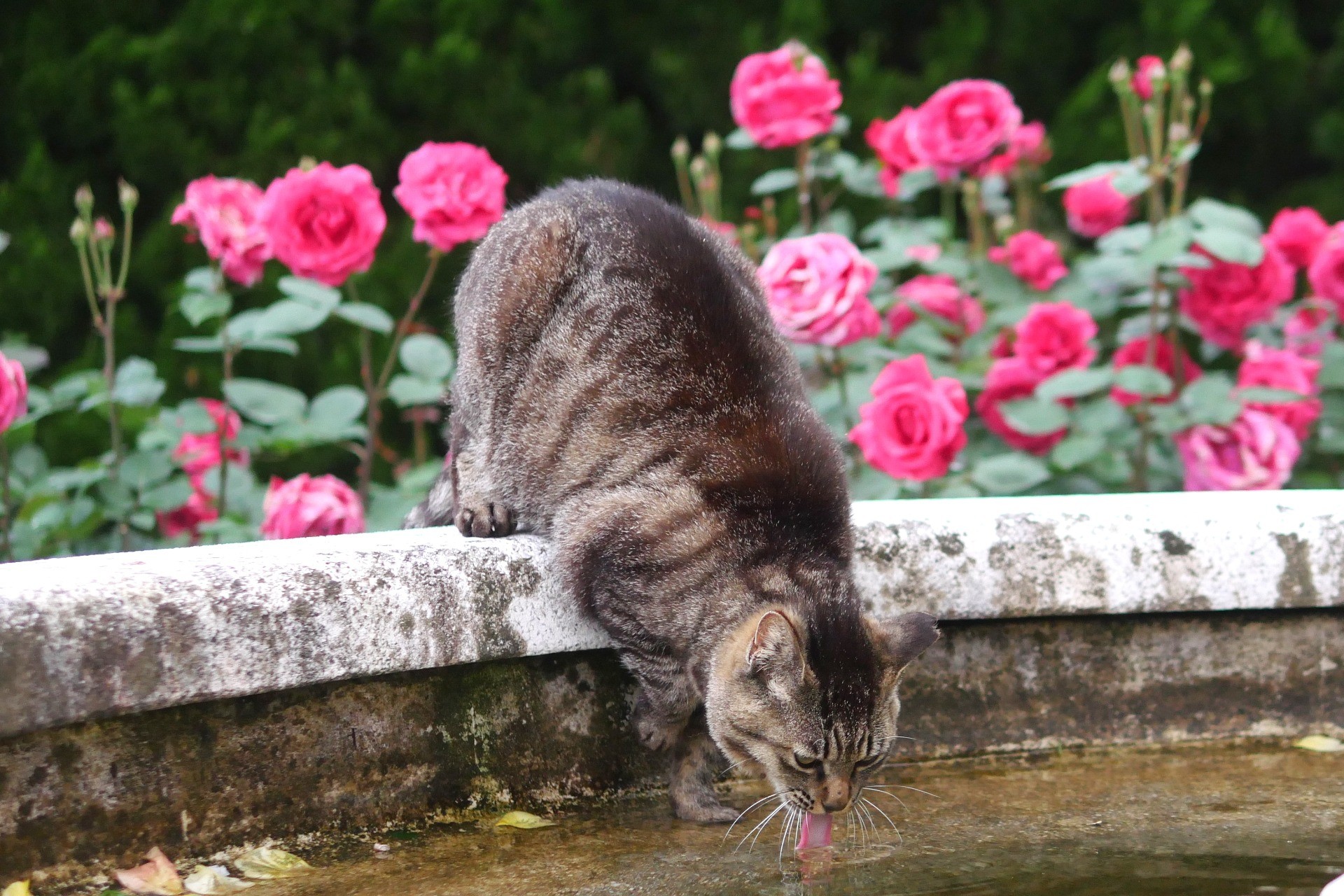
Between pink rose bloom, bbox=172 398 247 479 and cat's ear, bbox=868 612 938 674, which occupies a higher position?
pink rose bloom, bbox=172 398 247 479

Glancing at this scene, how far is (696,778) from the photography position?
2334mm

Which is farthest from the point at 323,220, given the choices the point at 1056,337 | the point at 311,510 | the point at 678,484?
the point at 1056,337

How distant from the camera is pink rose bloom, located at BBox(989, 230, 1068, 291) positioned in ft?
11.9

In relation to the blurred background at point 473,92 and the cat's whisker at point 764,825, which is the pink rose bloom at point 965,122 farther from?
the cat's whisker at point 764,825

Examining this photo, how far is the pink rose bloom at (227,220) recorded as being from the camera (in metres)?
2.98

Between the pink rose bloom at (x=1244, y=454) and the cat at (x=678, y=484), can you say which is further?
the pink rose bloom at (x=1244, y=454)

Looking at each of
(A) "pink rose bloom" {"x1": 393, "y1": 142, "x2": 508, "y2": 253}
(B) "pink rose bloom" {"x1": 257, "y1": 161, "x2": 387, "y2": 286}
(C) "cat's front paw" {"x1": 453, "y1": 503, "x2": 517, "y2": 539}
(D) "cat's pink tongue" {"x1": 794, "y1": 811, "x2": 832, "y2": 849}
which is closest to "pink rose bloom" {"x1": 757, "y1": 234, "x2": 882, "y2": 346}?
(A) "pink rose bloom" {"x1": 393, "y1": 142, "x2": 508, "y2": 253}

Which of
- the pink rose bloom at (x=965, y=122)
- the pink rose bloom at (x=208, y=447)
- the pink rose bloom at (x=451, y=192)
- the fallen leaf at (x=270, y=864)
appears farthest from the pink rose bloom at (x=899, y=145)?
the fallen leaf at (x=270, y=864)

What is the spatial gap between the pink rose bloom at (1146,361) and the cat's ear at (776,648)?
1429 mm

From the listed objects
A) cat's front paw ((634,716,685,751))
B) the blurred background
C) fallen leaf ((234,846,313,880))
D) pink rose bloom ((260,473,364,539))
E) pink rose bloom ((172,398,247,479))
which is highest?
the blurred background

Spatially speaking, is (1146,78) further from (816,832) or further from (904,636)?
(816,832)

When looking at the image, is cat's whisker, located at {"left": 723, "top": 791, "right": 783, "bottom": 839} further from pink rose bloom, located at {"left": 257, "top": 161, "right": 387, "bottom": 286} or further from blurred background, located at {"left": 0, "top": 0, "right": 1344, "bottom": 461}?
blurred background, located at {"left": 0, "top": 0, "right": 1344, "bottom": 461}

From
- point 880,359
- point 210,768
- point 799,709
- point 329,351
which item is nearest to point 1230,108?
point 880,359

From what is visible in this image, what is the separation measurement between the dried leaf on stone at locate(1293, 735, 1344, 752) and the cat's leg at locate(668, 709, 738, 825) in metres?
1.02
